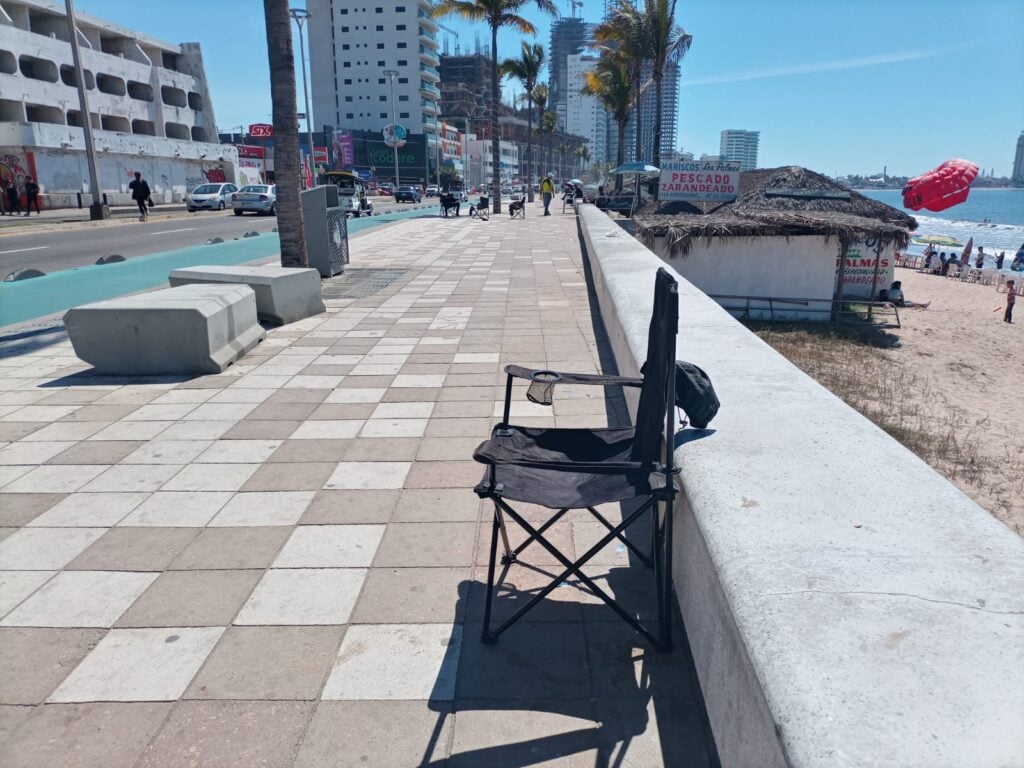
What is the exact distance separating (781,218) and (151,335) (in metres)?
15.7

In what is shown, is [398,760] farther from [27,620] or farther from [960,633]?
[27,620]

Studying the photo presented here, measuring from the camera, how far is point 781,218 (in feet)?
59.1

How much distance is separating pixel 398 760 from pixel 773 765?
1.26 meters

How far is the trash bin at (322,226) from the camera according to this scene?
1244 centimetres

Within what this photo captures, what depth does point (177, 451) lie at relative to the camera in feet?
16.0

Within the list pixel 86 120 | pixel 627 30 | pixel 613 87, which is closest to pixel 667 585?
pixel 86 120

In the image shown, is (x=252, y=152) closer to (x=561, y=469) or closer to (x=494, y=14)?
(x=494, y=14)

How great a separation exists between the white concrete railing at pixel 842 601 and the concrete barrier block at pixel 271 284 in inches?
261

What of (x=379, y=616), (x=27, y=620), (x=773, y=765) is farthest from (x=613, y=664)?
(x=27, y=620)

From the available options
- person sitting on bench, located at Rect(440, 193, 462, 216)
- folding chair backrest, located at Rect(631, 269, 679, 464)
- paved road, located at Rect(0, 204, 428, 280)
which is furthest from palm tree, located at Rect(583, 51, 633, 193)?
folding chair backrest, located at Rect(631, 269, 679, 464)

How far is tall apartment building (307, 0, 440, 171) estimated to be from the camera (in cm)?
A: 9550

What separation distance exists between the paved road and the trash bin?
554cm

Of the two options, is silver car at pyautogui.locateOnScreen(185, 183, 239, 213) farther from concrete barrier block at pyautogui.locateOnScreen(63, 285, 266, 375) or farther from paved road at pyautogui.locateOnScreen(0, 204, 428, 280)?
concrete barrier block at pyautogui.locateOnScreen(63, 285, 266, 375)

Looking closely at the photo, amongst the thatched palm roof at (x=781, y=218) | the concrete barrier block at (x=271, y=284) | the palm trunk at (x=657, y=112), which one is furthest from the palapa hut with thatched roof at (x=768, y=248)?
the palm trunk at (x=657, y=112)
